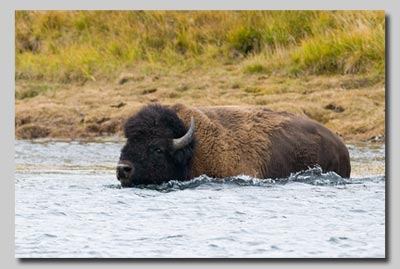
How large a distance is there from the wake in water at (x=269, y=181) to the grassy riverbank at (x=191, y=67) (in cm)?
216

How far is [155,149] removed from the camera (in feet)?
36.7

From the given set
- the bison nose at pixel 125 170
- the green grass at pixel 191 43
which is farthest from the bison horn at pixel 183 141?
the green grass at pixel 191 43

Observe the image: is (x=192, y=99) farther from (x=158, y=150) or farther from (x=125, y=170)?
(x=125, y=170)

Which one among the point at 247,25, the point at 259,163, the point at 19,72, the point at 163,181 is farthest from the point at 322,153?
the point at 19,72

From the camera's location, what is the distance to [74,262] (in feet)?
29.4

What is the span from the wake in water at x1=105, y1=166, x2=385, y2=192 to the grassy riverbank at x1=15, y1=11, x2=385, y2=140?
216 centimetres

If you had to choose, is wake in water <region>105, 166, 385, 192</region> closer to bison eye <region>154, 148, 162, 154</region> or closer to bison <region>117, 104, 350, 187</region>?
bison <region>117, 104, 350, 187</region>

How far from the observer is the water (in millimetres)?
9211

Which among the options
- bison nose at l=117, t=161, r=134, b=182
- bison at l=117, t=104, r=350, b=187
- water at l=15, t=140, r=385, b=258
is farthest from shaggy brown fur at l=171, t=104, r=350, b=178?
bison nose at l=117, t=161, r=134, b=182

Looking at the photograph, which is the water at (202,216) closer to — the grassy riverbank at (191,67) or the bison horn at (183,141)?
the bison horn at (183,141)

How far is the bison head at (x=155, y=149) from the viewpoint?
11016mm

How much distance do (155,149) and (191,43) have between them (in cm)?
370

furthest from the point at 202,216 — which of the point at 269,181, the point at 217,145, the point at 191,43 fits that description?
the point at 191,43

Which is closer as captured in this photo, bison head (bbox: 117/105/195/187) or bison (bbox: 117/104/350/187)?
bison head (bbox: 117/105/195/187)
